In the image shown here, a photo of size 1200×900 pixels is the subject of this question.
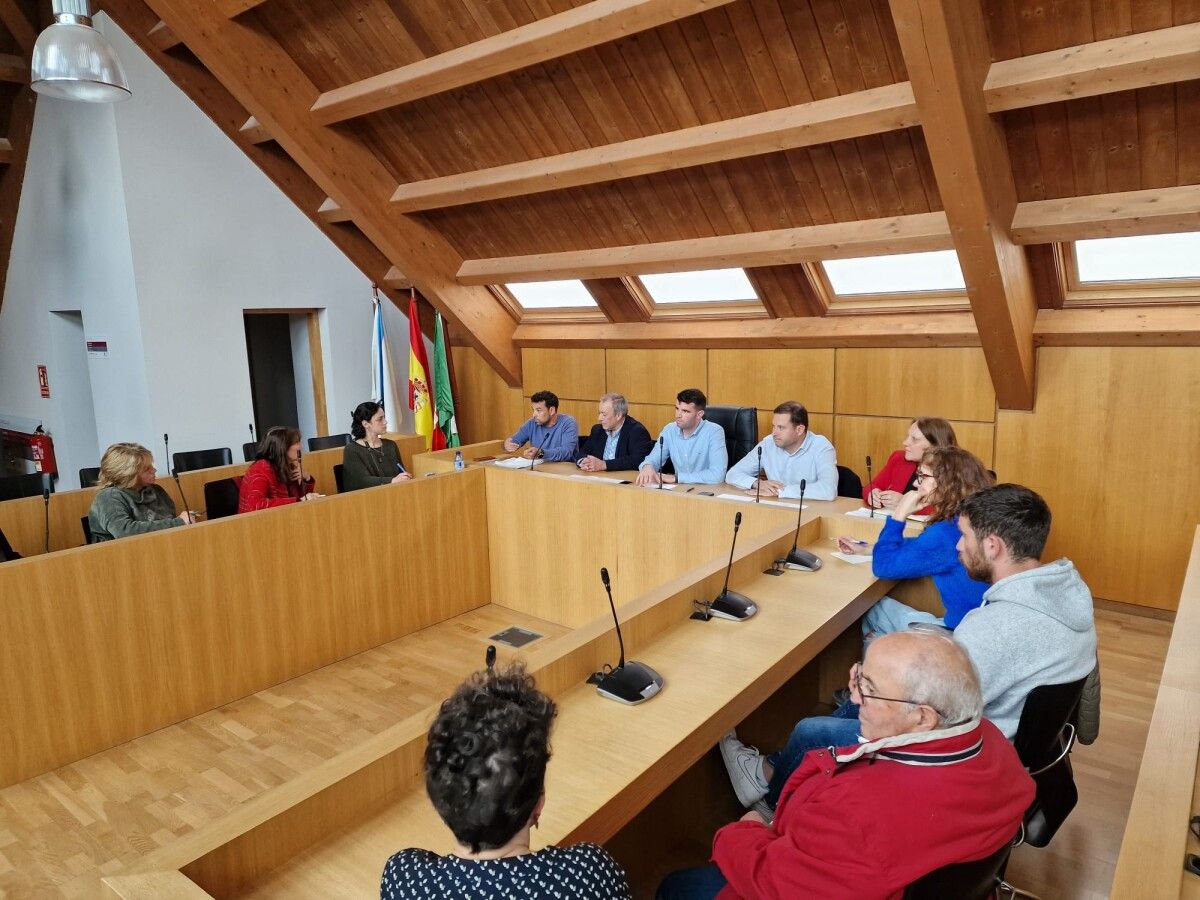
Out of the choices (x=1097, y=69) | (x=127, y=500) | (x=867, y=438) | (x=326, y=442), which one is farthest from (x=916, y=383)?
(x=127, y=500)

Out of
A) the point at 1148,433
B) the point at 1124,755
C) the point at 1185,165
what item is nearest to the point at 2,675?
the point at 1124,755

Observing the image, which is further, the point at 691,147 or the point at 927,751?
the point at 691,147

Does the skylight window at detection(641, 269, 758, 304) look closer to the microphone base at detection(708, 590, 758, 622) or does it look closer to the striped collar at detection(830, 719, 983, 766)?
the microphone base at detection(708, 590, 758, 622)

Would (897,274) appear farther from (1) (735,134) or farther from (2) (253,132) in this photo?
(2) (253,132)

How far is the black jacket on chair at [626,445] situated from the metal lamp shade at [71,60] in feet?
11.1

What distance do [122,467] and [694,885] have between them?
11.2ft

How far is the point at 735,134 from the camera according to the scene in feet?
13.2

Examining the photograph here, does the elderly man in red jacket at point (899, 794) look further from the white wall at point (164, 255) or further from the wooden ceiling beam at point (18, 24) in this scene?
the wooden ceiling beam at point (18, 24)

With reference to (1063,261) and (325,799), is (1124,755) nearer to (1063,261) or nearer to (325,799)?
(1063,261)

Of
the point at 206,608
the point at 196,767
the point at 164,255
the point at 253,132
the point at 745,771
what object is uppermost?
the point at 253,132

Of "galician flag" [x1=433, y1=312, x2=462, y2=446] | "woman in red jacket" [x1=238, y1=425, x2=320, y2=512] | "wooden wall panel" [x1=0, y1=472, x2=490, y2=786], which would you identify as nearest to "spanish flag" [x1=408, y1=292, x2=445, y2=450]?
"galician flag" [x1=433, y1=312, x2=462, y2=446]

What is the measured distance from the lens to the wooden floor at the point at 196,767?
2.65 metres

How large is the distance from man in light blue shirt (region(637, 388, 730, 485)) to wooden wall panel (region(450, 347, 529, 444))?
301cm

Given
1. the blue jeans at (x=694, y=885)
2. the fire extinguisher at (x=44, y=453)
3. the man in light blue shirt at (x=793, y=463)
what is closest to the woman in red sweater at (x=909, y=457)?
the man in light blue shirt at (x=793, y=463)
